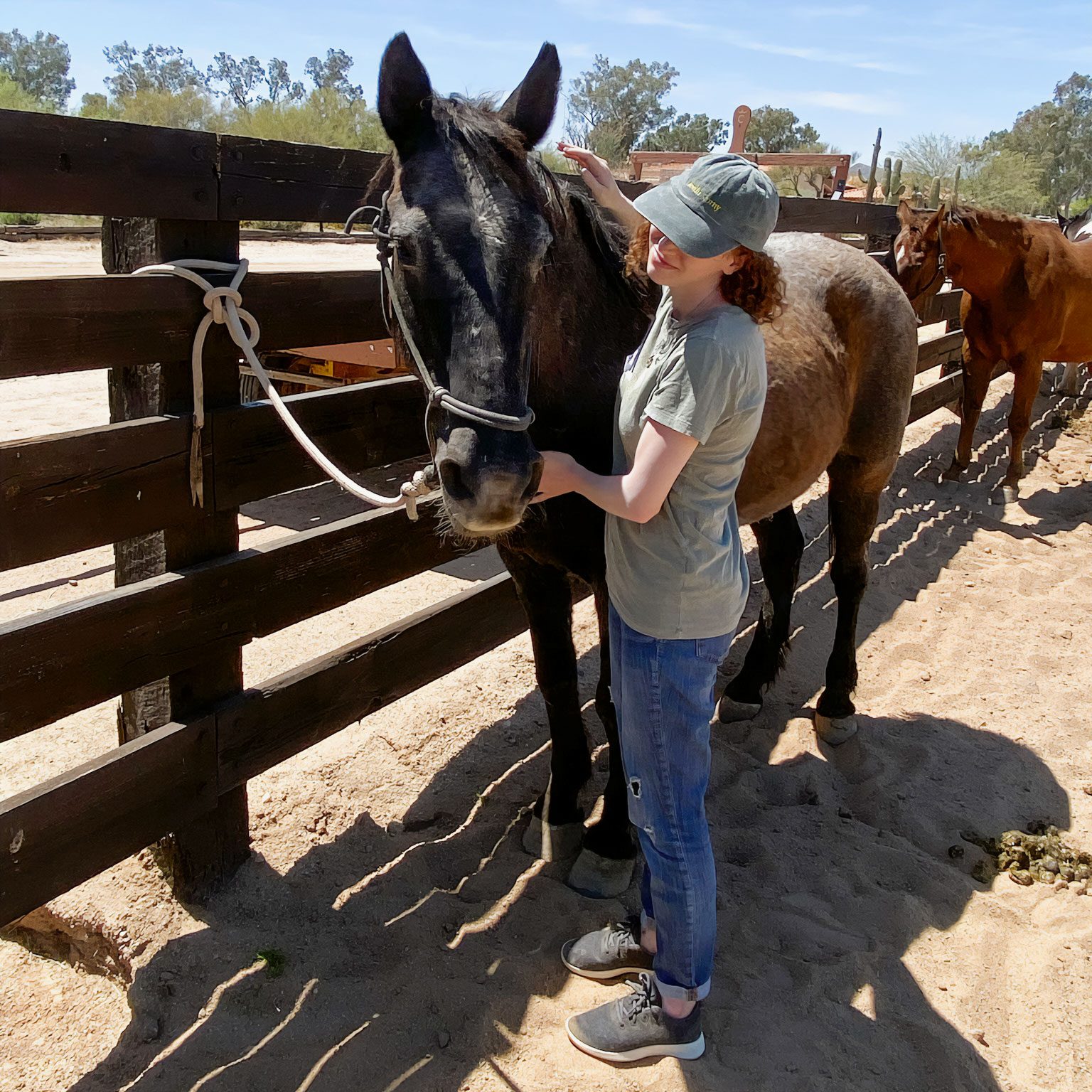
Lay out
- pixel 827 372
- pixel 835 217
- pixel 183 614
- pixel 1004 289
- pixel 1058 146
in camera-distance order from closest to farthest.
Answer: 1. pixel 183 614
2. pixel 827 372
3. pixel 835 217
4. pixel 1004 289
5. pixel 1058 146

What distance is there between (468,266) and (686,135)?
5719cm

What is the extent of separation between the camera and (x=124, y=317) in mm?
2049

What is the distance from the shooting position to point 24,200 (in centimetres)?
185

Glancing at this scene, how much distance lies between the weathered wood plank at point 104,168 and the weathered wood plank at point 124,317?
0.54 ft

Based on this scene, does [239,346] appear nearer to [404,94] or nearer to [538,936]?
[404,94]

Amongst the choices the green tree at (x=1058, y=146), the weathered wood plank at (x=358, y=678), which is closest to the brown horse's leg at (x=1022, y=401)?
the weathered wood plank at (x=358, y=678)

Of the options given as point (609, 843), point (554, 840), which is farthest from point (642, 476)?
point (554, 840)

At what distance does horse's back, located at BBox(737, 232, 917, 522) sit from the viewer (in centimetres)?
302

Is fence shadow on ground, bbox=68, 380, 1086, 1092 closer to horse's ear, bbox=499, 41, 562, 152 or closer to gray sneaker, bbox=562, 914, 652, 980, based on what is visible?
gray sneaker, bbox=562, 914, 652, 980

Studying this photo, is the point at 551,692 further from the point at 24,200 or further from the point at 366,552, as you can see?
the point at 24,200

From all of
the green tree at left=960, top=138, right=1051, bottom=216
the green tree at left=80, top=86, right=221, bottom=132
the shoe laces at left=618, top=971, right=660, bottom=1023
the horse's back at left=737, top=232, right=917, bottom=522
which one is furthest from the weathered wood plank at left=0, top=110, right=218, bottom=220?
the green tree at left=960, top=138, right=1051, bottom=216

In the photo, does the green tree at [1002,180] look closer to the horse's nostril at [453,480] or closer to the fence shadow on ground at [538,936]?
the fence shadow on ground at [538,936]

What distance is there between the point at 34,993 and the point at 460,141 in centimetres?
258

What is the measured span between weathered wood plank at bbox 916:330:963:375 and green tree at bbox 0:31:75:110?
82161 mm
